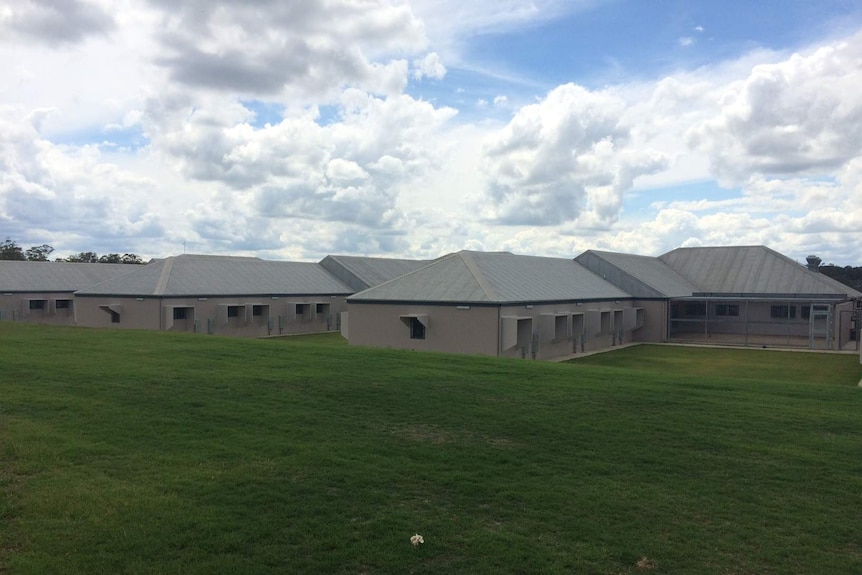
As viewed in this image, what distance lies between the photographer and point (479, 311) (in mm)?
26203

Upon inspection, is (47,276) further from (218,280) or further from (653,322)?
(653,322)

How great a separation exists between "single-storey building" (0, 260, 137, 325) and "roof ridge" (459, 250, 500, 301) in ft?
70.6

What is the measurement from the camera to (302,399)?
1175 centimetres

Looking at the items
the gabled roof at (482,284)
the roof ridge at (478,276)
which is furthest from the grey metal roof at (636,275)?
the roof ridge at (478,276)

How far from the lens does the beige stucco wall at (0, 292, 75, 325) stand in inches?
1679

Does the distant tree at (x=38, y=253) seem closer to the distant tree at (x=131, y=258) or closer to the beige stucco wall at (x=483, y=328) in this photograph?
the distant tree at (x=131, y=258)

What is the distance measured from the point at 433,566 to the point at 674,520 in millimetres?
2723

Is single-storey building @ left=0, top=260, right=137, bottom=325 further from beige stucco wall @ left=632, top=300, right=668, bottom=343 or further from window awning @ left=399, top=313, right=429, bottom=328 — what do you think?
beige stucco wall @ left=632, top=300, right=668, bottom=343

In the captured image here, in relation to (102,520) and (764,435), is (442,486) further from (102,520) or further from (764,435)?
(764,435)

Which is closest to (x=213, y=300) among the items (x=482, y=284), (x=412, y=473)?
(x=482, y=284)

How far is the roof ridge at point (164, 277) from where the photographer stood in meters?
34.7

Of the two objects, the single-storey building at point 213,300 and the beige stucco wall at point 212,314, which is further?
the single-storey building at point 213,300

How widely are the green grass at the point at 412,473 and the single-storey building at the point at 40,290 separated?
107ft

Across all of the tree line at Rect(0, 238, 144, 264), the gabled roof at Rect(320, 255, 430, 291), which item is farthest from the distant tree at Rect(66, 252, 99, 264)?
the gabled roof at Rect(320, 255, 430, 291)
